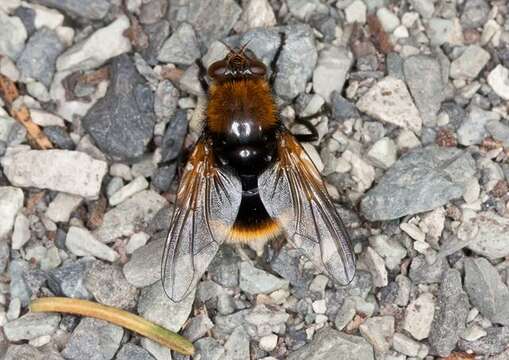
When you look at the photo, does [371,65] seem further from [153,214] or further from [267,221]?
[153,214]

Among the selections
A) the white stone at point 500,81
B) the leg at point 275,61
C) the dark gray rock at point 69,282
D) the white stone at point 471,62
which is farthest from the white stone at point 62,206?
the white stone at point 500,81

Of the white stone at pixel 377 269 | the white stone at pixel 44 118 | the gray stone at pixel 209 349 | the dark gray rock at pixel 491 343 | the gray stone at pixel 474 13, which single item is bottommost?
the gray stone at pixel 209 349

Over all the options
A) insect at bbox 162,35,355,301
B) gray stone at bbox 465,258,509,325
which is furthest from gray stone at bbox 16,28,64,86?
gray stone at bbox 465,258,509,325

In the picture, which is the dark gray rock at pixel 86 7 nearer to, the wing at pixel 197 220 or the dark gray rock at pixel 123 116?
the dark gray rock at pixel 123 116

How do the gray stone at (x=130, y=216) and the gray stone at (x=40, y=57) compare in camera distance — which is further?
the gray stone at (x=40, y=57)

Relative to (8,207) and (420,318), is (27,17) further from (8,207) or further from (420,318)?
(420,318)

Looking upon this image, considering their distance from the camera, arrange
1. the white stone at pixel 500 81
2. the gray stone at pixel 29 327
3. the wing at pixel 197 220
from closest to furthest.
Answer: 1. the wing at pixel 197 220
2. the gray stone at pixel 29 327
3. the white stone at pixel 500 81
